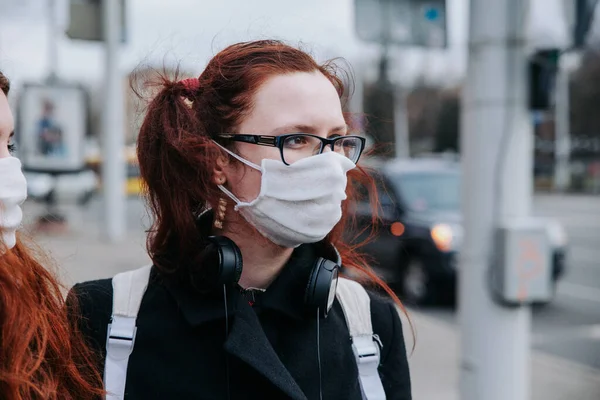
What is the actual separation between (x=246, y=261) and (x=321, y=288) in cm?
24

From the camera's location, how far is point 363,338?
76.2 inches

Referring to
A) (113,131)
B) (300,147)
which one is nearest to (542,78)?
(300,147)

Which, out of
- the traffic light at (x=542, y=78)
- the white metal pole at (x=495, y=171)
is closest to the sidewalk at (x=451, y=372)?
the white metal pole at (x=495, y=171)

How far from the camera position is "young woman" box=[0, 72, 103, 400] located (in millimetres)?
1564

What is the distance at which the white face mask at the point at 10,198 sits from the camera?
1646 millimetres

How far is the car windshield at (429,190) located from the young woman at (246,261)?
778 centimetres

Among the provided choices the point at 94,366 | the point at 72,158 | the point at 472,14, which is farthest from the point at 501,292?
the point at 72,158

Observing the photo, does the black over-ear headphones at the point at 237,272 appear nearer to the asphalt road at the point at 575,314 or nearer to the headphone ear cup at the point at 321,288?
the headphone ear cup at the point at 321,288

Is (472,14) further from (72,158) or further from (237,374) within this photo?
(72,158)

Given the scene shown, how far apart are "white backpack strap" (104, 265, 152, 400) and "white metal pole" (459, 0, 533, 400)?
213 cm

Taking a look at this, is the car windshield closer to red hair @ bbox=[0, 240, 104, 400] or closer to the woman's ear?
the woman's ear

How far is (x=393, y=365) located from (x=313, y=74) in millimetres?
812

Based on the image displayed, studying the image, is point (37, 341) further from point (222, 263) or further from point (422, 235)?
point (422, 235)

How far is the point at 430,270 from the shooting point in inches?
358
